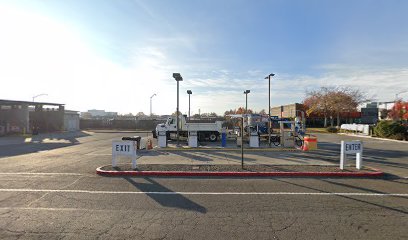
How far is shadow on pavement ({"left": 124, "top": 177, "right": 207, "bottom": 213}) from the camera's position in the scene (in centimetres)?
607

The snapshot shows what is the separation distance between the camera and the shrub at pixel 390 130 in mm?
26136

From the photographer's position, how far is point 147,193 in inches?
285

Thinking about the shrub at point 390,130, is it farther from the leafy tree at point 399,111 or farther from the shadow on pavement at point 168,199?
the leafy tree at point 399,111

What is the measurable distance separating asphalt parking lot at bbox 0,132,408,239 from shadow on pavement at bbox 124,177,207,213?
2cm

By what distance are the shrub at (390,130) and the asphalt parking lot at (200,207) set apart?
2118 cm

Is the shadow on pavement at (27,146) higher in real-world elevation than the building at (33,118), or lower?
lower

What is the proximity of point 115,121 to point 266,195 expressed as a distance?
48.8 m

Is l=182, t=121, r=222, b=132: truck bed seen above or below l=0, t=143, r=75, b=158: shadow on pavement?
above

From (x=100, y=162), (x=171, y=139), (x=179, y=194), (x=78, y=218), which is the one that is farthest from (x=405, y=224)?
(x=171, y=139)

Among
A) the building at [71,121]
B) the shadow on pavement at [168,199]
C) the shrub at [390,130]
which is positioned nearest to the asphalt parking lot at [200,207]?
the shadow on pavement at [168,199]

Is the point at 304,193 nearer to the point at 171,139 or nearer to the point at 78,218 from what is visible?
the point at 78,218

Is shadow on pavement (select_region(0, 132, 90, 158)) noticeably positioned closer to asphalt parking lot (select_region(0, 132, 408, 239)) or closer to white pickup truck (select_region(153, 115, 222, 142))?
white pickup truck (select_region(153, 115, 222, 142))

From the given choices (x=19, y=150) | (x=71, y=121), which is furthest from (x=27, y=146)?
(x=71, y=121)

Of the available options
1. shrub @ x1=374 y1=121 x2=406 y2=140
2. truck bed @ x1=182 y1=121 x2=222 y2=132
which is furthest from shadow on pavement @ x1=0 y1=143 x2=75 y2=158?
shrub @ x1=374 y1=121 x2=406 y2=140
